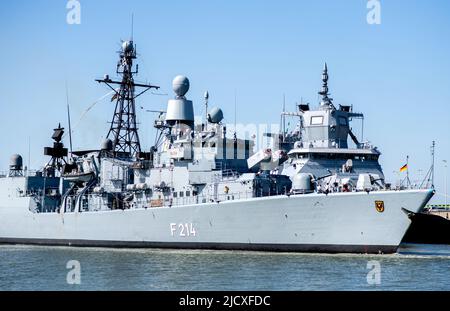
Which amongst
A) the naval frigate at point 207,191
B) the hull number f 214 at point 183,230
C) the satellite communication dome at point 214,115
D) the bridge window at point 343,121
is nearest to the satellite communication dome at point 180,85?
the naval frigate at point 207,191

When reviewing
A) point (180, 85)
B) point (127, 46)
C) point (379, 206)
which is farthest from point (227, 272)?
point (127, 46)

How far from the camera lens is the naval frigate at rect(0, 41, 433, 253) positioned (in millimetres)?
28250

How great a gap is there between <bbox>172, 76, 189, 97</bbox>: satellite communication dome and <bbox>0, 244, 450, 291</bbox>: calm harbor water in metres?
11.1

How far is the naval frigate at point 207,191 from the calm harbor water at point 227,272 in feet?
3.79

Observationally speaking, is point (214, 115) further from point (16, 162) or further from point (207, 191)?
point (16, 162)

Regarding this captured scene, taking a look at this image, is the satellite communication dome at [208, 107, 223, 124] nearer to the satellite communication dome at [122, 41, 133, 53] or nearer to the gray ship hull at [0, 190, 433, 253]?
the gray ship hull at [0, 190, 433, 253]

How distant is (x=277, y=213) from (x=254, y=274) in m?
5.61

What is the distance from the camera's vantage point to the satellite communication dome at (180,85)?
3959 centimetres

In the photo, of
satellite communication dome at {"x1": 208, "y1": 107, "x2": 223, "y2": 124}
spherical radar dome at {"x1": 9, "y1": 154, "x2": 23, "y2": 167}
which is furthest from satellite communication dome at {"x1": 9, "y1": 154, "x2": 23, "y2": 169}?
satellite communication dome at {"x1": 208, "y1": 107, "x2": 223, "y2": 124}

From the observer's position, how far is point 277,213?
2933 cm

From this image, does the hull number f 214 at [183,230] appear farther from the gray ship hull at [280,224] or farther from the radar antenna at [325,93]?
the radar antenna at [325,93]

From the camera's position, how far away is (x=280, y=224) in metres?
29.4
